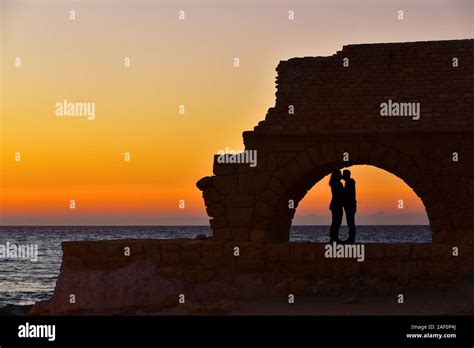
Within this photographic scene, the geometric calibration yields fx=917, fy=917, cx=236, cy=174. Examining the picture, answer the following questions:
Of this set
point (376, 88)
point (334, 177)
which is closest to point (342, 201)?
point (334, 177)

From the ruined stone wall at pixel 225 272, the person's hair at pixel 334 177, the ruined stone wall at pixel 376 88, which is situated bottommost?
the ruined stone wall at pixel 225 272

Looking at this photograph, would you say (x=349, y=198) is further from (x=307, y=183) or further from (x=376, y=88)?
(x=376, y=88)

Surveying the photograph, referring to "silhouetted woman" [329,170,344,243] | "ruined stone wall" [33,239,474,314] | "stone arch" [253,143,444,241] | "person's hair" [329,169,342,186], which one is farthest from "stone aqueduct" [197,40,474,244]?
"ruined stone wall" [33,239,474,314]

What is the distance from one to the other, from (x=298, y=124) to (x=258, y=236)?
2.40 metres

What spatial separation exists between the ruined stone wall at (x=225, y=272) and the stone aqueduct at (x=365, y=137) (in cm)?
145

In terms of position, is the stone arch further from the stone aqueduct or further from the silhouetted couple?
the silhouetted couple

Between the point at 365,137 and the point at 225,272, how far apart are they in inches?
155

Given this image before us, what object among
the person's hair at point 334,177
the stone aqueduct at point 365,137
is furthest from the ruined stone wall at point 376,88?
the person's hair at point 334,177

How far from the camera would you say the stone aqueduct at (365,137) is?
59.2ft

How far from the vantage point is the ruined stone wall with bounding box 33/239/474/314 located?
52.4 feet

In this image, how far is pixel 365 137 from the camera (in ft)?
59.3

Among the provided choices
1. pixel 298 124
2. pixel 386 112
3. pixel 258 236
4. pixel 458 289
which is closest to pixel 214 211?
pixel 258 236

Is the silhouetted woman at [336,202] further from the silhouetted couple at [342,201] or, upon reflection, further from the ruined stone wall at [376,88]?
the ruined stone wall at [376,88]

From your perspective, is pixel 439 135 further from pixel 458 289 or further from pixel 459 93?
pixel 458 289
